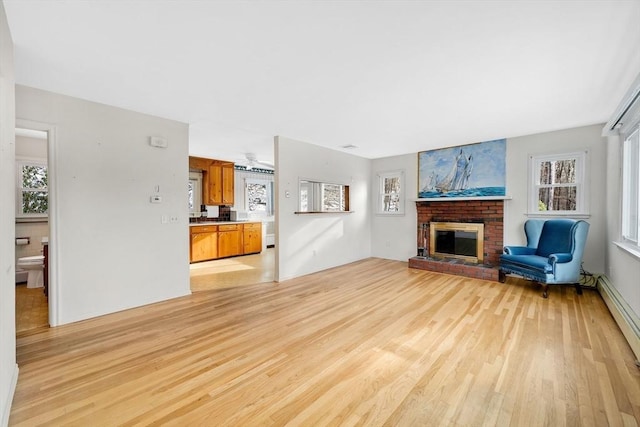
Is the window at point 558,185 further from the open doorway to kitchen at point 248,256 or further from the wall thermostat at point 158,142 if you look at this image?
the wall thermostat at point 158,142

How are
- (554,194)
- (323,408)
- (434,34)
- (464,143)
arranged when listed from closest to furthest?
1. (323,408)
2. (434,34)
3. (554,194)
4. (464,143)

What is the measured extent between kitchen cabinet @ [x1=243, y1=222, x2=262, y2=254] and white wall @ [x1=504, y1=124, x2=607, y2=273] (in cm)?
566

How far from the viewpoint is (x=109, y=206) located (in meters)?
3.19

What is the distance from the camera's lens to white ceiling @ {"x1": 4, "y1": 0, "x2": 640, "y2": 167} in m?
1.74

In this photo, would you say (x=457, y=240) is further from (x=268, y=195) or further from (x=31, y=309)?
(x=31, y=309)

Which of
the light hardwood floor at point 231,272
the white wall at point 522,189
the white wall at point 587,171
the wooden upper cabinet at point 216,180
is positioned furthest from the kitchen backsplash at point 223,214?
the white wall at point 587,171

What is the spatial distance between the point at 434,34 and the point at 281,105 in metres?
1.85

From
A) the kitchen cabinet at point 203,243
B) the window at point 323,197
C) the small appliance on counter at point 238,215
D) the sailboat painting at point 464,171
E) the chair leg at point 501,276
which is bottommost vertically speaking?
the chair leg at point 501,276

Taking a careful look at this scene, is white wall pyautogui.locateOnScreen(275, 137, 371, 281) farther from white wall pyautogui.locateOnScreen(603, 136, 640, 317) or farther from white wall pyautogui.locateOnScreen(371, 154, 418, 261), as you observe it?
white wall pyautogui.locateOnScreen(603, 136, 640, 317)

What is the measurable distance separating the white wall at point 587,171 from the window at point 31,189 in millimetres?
8067

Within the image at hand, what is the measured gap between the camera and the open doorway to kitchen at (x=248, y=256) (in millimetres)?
4668

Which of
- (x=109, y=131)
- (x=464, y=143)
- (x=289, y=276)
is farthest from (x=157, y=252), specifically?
(x=464, y=143)

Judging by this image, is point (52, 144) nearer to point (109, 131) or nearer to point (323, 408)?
point (109, 131)

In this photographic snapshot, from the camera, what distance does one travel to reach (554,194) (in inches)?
176
